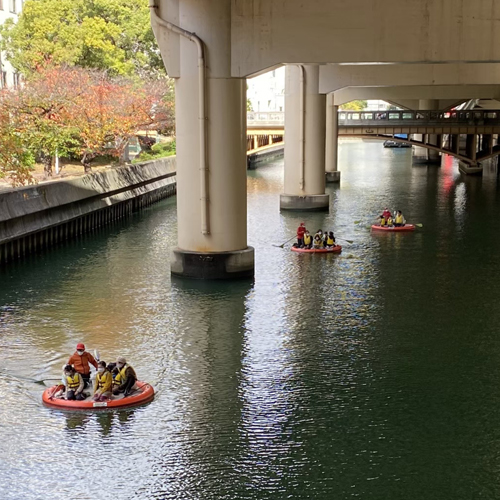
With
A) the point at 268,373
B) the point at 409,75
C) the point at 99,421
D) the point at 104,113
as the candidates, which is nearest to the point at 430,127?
the point at 409,75

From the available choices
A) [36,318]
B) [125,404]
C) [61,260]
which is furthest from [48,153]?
[125,404]

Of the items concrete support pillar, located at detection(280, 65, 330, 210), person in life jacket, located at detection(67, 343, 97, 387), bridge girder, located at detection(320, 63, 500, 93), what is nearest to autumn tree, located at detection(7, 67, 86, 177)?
concrete support pillar, located at detection(280, 65, 330, 210)

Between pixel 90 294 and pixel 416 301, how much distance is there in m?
9.79

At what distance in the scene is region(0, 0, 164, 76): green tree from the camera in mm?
55688

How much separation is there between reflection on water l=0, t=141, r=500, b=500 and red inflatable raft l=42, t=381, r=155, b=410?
0.82ft

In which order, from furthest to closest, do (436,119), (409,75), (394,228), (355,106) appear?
(355,106) → (436,119) → (409,75) → (394,228)

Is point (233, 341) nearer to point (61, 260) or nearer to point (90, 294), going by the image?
point (90, 294)

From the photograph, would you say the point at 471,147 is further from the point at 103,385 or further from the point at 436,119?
the point at 103,385

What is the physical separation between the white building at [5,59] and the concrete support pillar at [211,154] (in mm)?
38865

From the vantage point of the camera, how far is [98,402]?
16109 mm

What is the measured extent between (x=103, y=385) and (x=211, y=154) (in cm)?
1115

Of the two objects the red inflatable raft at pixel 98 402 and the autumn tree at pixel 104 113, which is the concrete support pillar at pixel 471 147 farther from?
the red inflatable raft at pixel 98 402

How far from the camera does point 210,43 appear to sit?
83.6ft

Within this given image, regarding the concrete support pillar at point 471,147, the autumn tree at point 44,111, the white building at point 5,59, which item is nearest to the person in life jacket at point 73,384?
the autumn tree at point 44,111
